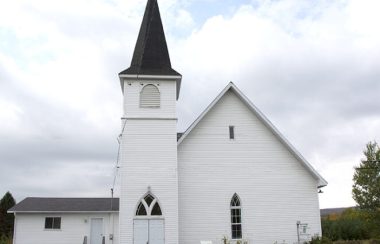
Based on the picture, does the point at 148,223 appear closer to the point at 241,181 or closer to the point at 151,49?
the point at 241,181

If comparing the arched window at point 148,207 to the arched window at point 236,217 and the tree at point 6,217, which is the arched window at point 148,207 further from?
the tree at point 6,217

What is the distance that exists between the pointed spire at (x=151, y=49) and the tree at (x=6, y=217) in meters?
23.9

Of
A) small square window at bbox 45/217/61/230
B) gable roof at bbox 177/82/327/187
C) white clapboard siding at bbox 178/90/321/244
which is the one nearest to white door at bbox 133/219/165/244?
white clapboard siding at bbox 178/90/321/244

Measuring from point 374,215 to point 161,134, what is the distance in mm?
21287

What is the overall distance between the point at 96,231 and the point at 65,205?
3.33 m

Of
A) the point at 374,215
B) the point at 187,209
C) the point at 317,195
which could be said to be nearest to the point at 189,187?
the point at 187,209

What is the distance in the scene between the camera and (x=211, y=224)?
69.6 feet

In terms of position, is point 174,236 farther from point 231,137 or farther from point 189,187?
point 231,137

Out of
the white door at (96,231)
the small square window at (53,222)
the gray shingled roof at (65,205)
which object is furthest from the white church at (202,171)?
the small square window at (53,222)

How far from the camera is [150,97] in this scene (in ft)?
70.0

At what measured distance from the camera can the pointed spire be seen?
70.6ft

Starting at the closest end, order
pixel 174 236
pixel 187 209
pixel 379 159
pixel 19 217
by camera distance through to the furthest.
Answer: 1. pixel 174 236
2. pixel 187 209
3. pixel 19 217
4. pixel 379 159

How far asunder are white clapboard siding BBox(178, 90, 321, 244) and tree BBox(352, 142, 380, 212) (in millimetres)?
17624

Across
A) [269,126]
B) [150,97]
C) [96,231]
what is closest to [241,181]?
[269,126]
